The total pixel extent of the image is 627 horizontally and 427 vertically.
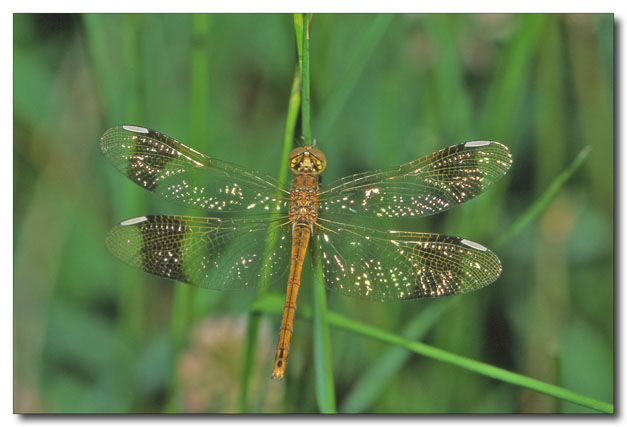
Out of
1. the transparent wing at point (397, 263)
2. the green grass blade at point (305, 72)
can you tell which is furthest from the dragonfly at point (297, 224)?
the green grass blade at point (305, 72)

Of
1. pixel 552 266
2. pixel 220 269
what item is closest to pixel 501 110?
pixel 552 266

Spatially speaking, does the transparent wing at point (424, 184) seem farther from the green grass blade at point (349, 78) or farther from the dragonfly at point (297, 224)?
the green grass blade at point (349, 78)

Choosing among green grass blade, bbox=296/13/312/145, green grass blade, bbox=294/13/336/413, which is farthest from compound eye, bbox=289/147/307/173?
green grass blade, bbox=296/13/312/145

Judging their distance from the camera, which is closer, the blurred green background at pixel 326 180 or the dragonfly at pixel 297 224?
the dragonfly at pixel 297 224

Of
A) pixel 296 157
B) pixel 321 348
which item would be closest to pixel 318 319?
pixel 321 348

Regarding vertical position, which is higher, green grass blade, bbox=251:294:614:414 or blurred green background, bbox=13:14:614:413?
blurred green background, bbox=13:14:614:413

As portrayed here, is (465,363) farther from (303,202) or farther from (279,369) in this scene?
(303,202)

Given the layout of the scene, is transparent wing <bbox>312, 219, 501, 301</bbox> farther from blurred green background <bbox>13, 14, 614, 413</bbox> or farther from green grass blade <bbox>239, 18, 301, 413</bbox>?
blurred green background <bbox>13, 14, 614, 413</bbox>
